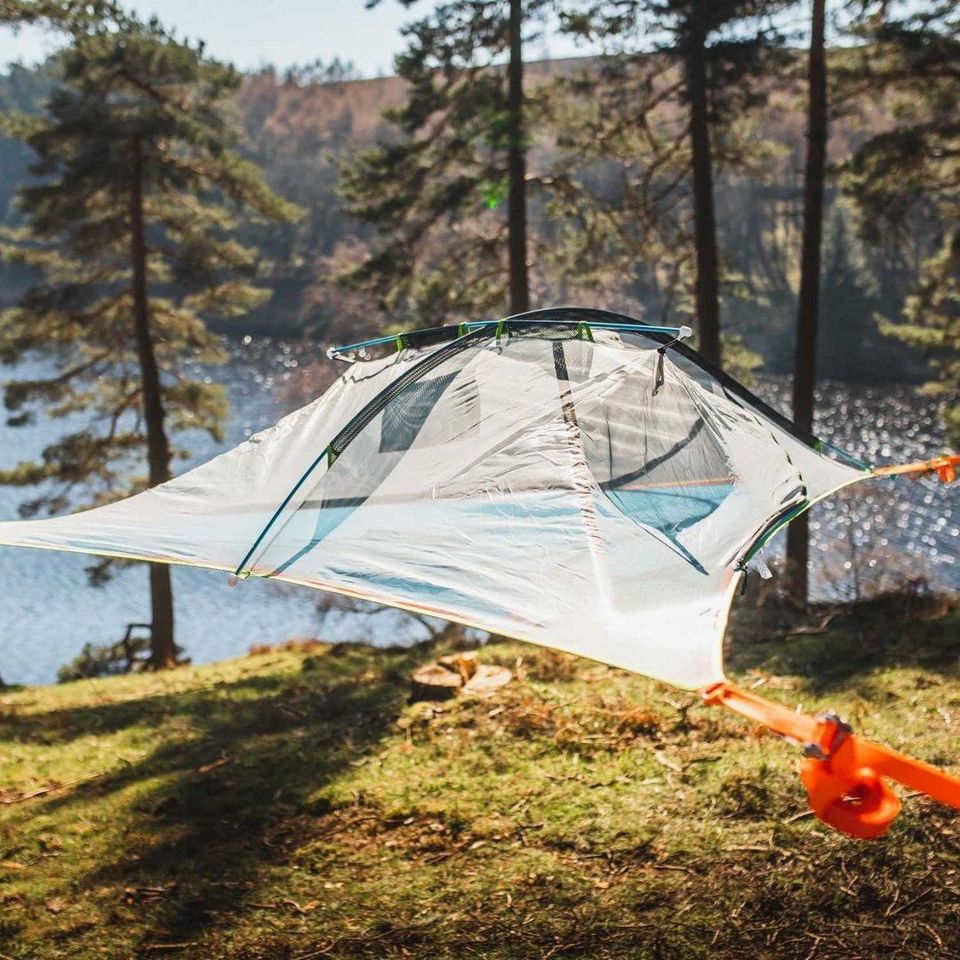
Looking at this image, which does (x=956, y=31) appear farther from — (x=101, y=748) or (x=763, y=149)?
(x=101, y=748)

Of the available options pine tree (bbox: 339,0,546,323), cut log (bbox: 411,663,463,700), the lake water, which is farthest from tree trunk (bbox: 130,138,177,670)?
cut log (bbox: 411,663,463,700)

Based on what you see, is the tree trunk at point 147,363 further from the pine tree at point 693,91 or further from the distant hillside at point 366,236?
the distant hillside at point 366,236

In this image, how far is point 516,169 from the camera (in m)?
11.4

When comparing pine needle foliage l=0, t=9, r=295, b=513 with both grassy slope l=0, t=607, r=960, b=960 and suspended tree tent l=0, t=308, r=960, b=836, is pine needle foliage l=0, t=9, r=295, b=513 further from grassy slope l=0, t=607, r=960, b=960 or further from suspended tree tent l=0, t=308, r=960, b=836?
suspended tree tent l=0, t=308, r=960, b=836

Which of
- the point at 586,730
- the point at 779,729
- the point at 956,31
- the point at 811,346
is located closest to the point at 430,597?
the point at 779,729

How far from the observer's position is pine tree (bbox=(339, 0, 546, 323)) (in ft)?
36.7

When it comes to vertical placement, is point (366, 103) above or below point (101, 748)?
above

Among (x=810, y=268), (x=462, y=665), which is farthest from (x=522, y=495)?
(x=810, y=268)

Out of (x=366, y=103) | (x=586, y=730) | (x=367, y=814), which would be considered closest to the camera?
(x=367, y=814)

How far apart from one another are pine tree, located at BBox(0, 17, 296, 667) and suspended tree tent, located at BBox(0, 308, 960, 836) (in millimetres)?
8004

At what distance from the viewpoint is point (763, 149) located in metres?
11.5

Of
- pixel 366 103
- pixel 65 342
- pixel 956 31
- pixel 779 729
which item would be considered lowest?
pixel 779 729

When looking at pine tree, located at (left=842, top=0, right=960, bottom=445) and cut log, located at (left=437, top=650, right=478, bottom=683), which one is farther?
pine tree, located at (left=842, top=0, right=960, bottom=445)

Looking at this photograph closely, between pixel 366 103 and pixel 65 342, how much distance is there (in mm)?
48852
